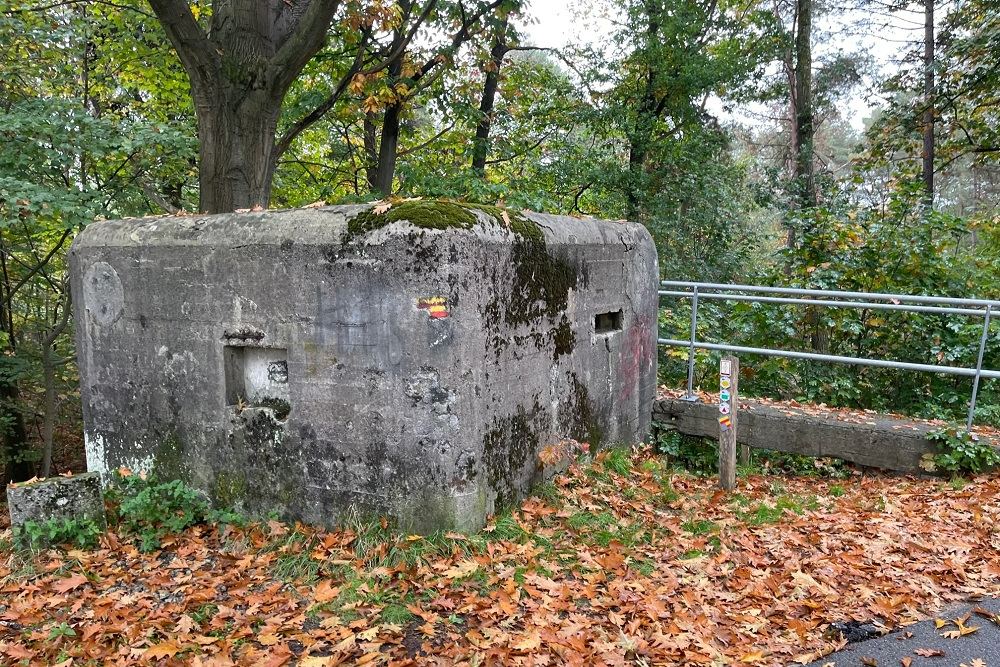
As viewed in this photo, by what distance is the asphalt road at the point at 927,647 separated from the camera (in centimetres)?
287

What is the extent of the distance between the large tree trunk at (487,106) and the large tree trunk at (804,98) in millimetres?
5459

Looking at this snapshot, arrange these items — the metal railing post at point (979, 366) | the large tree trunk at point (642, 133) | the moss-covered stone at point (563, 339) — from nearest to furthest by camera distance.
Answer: the moss-covered stone at point (563, 339)
the metal railing post at point (979, 366)
the large tree trunk at point (642, 133)

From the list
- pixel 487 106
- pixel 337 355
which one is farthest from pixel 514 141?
pixel 337 355

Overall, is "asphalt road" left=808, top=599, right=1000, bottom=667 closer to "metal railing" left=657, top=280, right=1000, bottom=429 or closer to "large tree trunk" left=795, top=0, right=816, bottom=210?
"metal railing" left=657, top=280, right=1000, bottom=429

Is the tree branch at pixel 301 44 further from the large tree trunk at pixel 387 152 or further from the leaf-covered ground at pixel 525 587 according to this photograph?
the large tree trunk at pixel 387 152

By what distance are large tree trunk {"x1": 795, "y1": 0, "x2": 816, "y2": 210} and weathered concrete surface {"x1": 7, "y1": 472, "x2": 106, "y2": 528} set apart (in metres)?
11.6

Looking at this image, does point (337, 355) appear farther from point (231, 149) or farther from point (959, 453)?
point (959, 453)

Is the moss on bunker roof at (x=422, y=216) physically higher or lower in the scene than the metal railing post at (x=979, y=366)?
higher

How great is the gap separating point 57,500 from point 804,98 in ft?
43.8

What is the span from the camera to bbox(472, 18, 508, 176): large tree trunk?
1151 centimetres

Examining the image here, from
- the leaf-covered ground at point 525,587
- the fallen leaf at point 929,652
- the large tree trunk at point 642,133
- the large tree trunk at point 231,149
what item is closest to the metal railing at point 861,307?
the leaf-covered ground at point 525,587

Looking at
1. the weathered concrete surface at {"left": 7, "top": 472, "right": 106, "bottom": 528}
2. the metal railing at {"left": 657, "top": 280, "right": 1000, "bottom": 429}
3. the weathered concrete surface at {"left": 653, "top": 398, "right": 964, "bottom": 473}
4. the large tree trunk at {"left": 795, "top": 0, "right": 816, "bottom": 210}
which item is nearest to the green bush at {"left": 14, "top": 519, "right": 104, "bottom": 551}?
the weathered concrete surface at {"left": 7, "top": 472, "right": 106, "bottom": 528}

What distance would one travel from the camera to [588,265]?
511cm

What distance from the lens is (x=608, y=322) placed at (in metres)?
5.65
